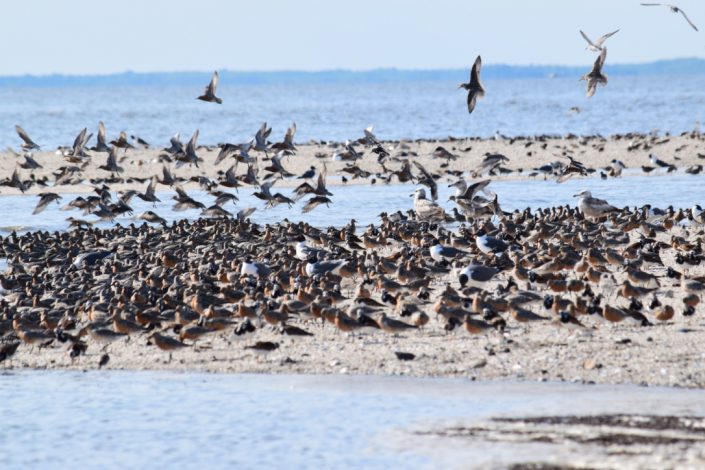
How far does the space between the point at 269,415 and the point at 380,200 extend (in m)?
21.7

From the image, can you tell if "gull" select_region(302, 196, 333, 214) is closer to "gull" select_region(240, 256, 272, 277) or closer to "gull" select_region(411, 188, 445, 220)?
"gull" select_region(411, 188, 445, 220)

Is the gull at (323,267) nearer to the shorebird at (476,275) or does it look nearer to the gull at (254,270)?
the gull at (254,270)

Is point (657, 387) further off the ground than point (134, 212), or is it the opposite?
point (657, 387)

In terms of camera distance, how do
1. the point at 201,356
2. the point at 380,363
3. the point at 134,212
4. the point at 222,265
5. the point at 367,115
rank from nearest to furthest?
the point at 380,363
the point at 201,356
the point at 222,265
the point at 134,212
the point at 367,115

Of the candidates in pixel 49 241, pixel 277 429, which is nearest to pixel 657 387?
Result: pixel 277 429

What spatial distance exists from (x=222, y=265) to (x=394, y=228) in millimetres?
4958

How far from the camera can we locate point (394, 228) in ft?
74.5

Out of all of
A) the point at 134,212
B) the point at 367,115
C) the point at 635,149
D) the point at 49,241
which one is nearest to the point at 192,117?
the point at 367,115

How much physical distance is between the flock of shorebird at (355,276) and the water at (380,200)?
3169 millimetres

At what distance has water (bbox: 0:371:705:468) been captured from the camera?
10094 mm

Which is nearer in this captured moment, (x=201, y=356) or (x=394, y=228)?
(x=201, y=356)

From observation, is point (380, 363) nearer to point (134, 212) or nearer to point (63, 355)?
point (63, 355)

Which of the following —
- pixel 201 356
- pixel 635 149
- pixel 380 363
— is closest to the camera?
pixel 380 363

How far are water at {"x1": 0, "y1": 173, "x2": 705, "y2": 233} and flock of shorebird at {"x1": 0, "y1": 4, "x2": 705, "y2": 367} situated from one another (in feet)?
10.4
